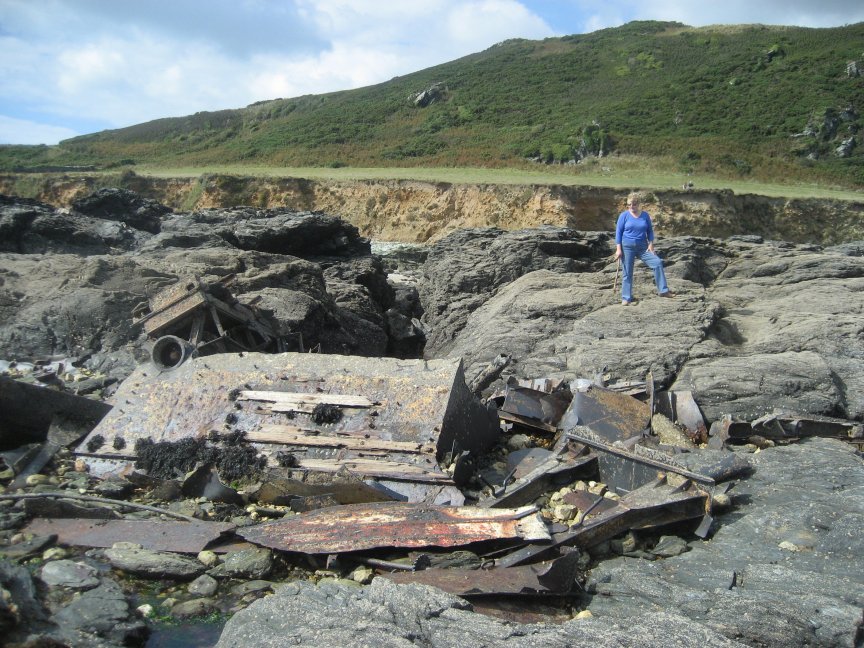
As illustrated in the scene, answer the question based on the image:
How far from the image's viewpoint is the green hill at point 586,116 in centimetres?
3469

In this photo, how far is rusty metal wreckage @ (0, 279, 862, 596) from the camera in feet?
13.8

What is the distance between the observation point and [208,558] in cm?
423

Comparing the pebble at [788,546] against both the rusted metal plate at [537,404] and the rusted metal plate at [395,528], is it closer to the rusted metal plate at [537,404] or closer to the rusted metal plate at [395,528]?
the rusted metal plate at [395,528]

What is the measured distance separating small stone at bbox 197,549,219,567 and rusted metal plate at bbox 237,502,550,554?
214 mm

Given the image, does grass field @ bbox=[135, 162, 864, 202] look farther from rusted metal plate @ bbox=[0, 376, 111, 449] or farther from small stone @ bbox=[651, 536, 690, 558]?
small stone @ bbox=[651, 536, 690, 558]

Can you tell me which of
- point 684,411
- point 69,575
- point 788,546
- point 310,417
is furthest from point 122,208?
point 788,546

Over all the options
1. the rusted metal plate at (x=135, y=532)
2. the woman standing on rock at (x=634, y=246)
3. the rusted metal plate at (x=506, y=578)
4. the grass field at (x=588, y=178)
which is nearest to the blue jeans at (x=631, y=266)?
the woman standing on rock at (x=634, y=246)

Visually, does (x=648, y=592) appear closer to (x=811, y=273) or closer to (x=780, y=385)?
(x=780, y=385)

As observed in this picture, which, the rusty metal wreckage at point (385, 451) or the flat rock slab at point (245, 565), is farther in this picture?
the rusty metal wreckage at point (385, 451)

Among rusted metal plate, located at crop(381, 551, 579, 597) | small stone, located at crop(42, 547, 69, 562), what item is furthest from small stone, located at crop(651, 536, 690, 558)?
small stone, located at crop(42, 547, 69, 562)

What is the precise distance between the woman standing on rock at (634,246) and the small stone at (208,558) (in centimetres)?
585

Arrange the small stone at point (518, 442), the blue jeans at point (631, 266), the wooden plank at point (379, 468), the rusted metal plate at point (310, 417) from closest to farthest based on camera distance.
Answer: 1. the wooden plank at point (379, 468)
2. the rusted metal plate at point (310, 417)
3. the small stone at point (518, 442)
4. the blue jeans at point (631, 266)

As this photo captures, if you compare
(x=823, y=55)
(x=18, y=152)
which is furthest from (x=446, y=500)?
(x=18, y=152)

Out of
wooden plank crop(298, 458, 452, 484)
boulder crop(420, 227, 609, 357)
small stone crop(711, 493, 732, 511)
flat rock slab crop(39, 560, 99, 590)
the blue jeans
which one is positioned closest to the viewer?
flat rock slab crop(39, 560, 99, 590)
